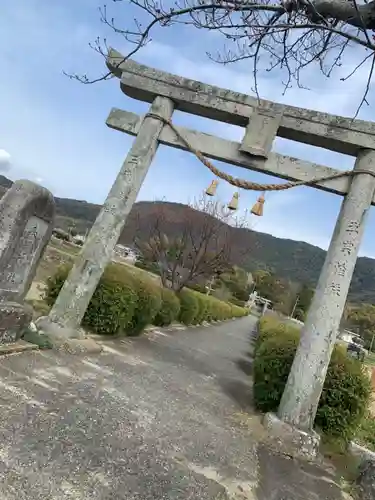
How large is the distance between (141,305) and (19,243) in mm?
4189

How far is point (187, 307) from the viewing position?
15.3 m

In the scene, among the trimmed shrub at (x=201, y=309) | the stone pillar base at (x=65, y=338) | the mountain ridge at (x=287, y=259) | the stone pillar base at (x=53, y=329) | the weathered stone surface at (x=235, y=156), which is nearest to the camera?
the stone pillar base at (x=65, y=338)

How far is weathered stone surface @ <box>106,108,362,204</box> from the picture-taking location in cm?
588

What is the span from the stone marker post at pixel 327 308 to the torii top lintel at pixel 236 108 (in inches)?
14.9

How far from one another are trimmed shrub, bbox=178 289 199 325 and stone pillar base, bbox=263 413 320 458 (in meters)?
10.3

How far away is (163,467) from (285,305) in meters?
59.4

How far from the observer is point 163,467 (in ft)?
9.75

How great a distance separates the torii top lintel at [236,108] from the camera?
578cm

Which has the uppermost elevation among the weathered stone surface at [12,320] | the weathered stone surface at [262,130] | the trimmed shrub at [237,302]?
the weathered stone surface at [262,130]

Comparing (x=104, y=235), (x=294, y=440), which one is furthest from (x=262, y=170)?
(x=294, y=440)

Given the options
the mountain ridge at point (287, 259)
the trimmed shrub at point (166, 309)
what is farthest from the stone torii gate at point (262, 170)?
the mountain ridge at point (287, 259)

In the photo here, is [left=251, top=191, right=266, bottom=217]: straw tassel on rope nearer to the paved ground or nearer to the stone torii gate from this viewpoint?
the stone torii gate

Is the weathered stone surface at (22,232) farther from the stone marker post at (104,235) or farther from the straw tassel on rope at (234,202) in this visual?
the straw tassel on rope at (234,202)

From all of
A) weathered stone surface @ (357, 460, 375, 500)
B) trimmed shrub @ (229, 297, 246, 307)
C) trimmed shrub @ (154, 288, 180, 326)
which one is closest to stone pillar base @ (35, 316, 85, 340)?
weathered stone surface @ (357, 460, 375, 500)
